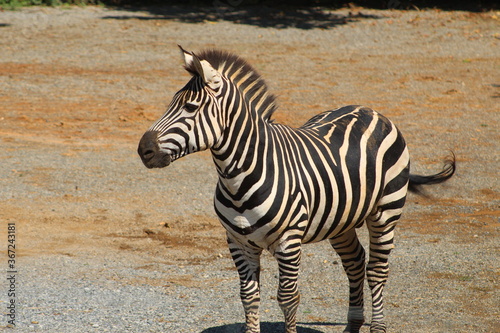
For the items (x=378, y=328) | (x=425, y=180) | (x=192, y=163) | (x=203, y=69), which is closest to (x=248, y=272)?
(x=378, y=328)

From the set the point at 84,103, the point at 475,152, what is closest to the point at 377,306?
the point at 475,152

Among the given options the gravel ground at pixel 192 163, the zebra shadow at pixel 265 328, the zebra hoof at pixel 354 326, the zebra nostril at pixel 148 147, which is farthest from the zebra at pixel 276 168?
the gravel ground at pixel 192 163

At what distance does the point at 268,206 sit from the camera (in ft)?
13.8

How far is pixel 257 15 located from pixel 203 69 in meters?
19.0

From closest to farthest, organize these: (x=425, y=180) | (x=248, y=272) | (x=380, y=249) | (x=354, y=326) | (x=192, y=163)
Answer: (x=248, y=272)
(x=380, y=249)
(x=354, y=326)
(x=425, y=180)
(x=192, y=163)

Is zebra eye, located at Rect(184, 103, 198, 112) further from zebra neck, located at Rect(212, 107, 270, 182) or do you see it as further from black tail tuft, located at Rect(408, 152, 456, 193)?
black tail tuft, located at Rect(408, 152, 456, 193)

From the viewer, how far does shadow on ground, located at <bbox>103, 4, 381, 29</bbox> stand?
2141cm

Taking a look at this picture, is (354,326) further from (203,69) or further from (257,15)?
(257,15)

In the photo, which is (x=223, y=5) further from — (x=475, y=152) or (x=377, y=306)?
(x=377, y=306)

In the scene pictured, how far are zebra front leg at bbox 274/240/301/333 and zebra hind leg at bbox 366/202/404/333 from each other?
975 mm

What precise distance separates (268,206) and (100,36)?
16287 millimetres

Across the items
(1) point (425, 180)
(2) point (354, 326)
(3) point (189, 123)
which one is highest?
(3) point (189, 123)

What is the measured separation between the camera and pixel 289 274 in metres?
4.36

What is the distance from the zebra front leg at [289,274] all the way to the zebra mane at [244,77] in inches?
37.1
